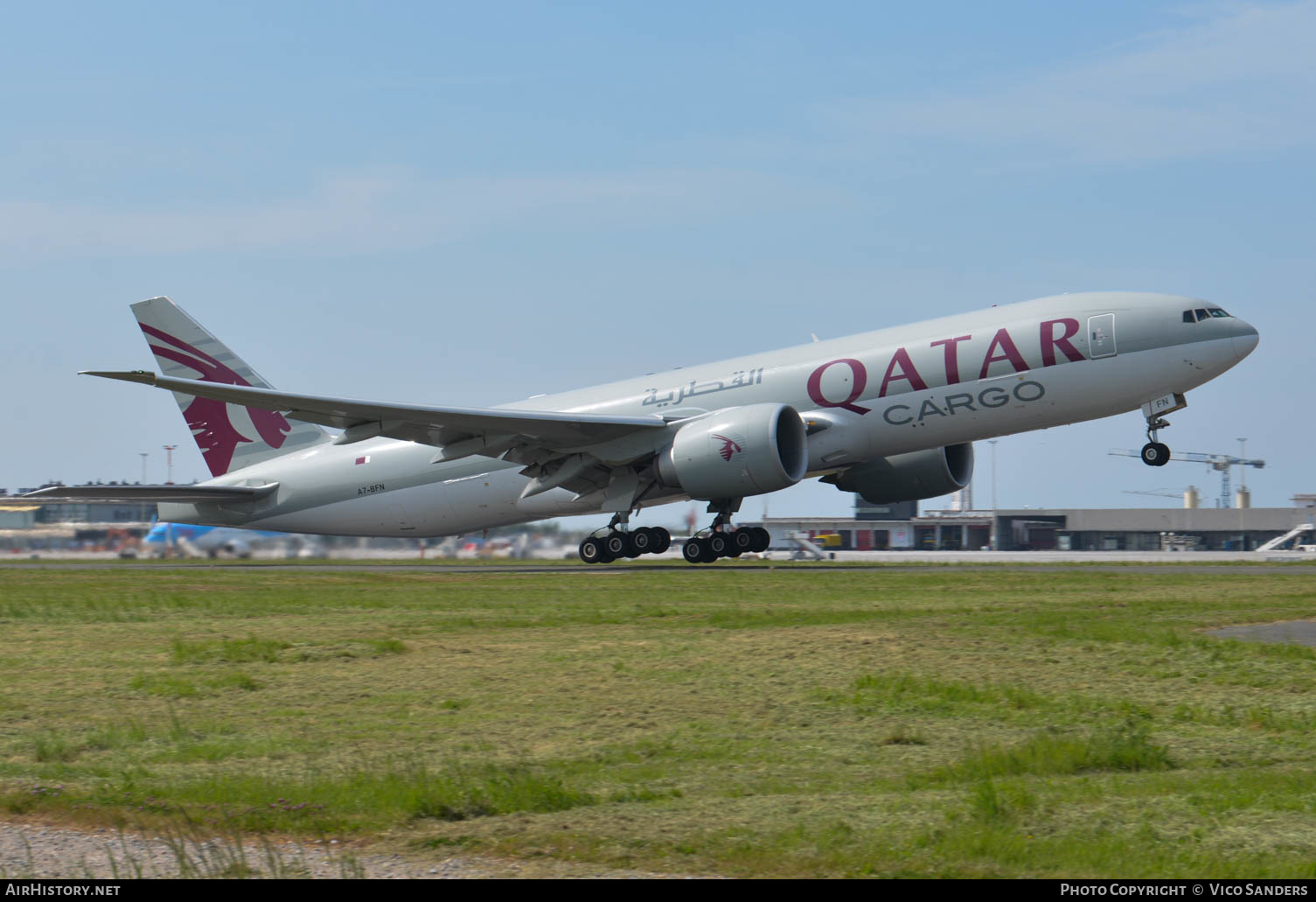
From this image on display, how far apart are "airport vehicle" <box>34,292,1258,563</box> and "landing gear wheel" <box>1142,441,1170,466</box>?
8cm

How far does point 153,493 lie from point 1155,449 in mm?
26160

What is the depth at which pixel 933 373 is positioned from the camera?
28.3 metres

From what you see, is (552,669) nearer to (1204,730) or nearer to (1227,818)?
(1204,730)

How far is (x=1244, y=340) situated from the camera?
27.9m

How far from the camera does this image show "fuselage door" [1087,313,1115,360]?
27.5 meters

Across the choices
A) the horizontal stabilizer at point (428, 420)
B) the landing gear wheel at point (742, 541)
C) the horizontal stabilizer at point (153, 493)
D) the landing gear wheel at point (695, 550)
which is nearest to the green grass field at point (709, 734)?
the horizontal stabilizer at point (428, 420)

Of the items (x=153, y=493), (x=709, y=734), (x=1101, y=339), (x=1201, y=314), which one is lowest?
(x=709, y=734)

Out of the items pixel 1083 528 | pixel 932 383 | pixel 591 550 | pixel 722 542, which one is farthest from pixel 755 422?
pixel 1083 528

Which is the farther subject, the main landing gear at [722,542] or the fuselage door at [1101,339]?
the main landing gear at [722,542]

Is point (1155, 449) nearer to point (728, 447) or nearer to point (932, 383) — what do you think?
point (932, 383)

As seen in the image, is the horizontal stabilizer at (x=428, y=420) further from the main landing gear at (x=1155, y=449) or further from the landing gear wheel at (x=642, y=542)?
the main landing gear at (x=1155, y=449)

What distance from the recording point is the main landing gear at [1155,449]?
2864 centimetres

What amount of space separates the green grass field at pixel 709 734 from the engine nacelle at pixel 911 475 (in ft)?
48.8
